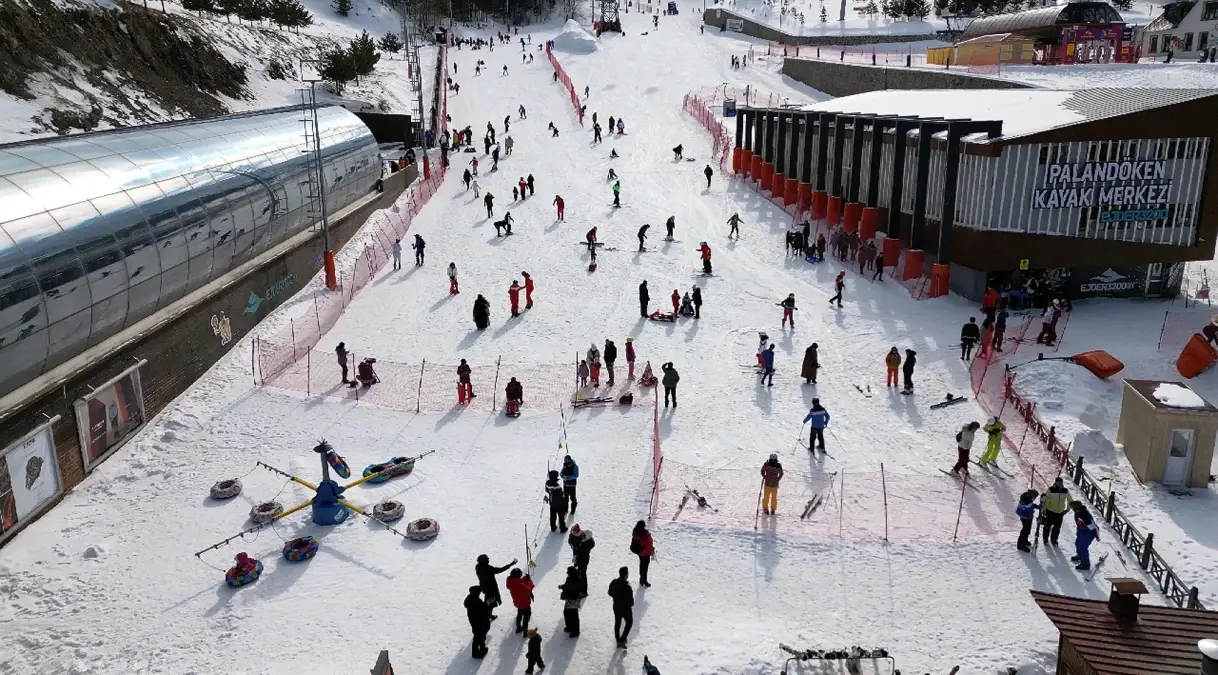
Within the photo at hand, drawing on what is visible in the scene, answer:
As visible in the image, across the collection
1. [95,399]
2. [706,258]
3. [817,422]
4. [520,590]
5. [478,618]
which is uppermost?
[706,258]

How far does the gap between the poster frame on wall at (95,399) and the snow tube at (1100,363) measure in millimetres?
19862

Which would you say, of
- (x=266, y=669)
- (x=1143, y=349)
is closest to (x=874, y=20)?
(x=1143, y=349)

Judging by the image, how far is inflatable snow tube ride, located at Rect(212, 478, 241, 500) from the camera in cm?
1486

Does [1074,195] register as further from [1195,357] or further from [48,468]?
[48,468]

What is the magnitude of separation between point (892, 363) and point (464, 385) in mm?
9443

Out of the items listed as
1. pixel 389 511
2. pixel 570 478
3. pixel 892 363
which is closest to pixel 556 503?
pixel 570 478

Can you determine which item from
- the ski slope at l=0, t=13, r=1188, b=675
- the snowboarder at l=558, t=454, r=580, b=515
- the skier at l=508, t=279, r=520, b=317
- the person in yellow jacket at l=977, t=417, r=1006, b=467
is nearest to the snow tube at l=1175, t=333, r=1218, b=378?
the ski slope at l=0, t=13, r=1188, b=675

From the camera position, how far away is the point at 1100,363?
19.4 m

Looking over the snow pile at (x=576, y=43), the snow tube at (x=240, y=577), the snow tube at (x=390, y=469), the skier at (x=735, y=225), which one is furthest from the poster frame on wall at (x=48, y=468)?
the snow pile at (x=576, y=43)

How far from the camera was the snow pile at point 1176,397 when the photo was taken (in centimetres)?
1554

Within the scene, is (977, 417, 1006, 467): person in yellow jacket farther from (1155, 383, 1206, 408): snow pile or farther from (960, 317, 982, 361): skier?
(960, 317, 982, 361): skier

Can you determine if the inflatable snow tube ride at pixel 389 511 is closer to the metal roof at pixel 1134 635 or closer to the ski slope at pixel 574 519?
the ski slope at pixel 574 519

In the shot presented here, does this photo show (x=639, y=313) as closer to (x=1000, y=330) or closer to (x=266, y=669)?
(x=1000, y=330)

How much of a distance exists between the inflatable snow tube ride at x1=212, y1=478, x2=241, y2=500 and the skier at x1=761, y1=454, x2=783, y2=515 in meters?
8.87
